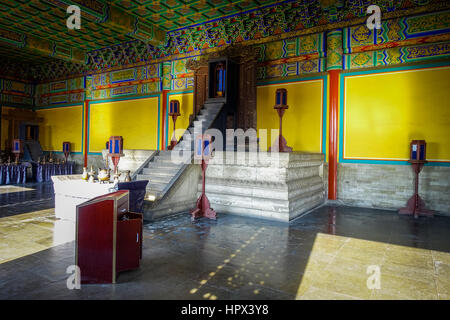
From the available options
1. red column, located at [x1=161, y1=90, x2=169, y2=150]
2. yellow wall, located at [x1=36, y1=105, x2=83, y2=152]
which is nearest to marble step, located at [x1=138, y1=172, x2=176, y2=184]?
red column, located at [x1=161, y1=90, x2=169, y2=150]

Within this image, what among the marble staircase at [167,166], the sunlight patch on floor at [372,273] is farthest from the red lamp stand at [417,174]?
the marble staircase at [167,166]

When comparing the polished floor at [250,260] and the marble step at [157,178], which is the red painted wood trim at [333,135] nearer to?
the polished floor at [250,260]

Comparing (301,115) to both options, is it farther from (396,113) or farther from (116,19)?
(116,19)

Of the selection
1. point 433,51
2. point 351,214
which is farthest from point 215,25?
point 351,214

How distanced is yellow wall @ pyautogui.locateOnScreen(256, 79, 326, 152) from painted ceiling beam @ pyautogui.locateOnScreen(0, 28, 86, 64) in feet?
24.0

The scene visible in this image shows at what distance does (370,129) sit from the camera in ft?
20.5

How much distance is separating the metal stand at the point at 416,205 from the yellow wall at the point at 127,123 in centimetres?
704

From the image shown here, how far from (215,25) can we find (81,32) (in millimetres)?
4349

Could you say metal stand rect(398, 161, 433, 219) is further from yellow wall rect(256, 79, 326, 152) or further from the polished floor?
yellow wall rect(256, 79, 326, 152)

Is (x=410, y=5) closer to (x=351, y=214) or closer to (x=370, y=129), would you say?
(x=370, y=129)

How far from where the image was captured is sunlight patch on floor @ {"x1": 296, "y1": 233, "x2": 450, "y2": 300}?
2256mm

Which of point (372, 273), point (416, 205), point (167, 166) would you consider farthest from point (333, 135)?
point (372, 273)

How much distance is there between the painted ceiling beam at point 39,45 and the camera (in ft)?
29.3

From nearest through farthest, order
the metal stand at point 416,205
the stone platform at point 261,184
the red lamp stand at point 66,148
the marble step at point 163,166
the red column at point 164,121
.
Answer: the stone platform at point 261,184 < the metal stand at point 416,205 < the marble step at point 163,166 < the red column at point 164,121 < the red lamp stand at point 66,148
